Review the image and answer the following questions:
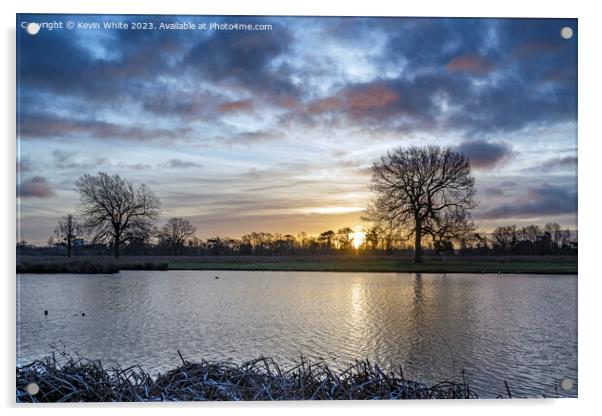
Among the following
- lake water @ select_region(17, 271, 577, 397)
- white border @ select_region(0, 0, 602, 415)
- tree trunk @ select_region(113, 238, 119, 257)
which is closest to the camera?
white border @ select_region(0, 0, 602, 415)

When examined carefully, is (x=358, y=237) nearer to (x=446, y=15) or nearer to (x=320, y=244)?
(x=320, y=244)

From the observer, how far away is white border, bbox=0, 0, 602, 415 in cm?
538

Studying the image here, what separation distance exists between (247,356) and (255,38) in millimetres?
3389

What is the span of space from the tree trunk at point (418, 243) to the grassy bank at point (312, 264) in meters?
0.09

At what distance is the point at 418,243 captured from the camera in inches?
269

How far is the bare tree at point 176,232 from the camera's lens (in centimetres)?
642

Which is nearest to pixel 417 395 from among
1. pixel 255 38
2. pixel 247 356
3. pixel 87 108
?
pixel 247 356

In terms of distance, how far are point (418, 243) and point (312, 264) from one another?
1.36 metres

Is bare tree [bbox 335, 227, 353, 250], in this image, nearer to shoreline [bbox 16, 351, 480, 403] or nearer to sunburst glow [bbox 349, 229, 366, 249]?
sunburst glow [bbox 349, 229, 366, 249]

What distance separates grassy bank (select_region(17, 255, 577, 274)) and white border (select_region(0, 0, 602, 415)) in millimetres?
905

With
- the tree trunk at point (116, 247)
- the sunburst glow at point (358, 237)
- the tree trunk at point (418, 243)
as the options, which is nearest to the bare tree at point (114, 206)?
the tree trunk at point (116, 247)

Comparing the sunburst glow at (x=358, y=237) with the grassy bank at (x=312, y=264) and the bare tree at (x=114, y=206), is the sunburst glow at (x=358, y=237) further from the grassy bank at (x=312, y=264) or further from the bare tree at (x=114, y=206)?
the bare tree at (x=114, y=206)

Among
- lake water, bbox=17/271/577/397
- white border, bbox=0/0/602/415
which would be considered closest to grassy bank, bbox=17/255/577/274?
lake water, bbox=17/271/577/397
